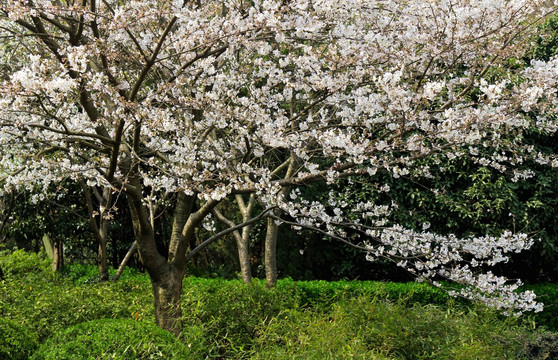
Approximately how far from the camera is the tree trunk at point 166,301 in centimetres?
474

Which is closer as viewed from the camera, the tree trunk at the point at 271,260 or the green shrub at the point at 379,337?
the green shrub at the point at 379,337

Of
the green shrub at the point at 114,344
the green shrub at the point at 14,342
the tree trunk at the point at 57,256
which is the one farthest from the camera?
the tree trunk at the point at 57,256

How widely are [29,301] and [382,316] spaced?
12.7ft

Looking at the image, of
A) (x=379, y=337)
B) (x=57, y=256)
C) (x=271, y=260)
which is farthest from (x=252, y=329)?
(x=57, y=256)

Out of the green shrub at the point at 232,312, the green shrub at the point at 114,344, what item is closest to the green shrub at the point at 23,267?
the green shrub at the point at 232,312

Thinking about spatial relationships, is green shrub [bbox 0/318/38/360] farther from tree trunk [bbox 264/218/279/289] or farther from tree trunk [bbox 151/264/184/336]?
tree trunk [bbox 264/218/279/289]

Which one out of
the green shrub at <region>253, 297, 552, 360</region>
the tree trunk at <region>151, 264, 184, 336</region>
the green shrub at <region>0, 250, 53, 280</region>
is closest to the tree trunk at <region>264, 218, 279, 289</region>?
the green shrub at <region>253, 297, 552, 360</region>

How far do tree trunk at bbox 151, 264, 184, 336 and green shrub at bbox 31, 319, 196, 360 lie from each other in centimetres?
88

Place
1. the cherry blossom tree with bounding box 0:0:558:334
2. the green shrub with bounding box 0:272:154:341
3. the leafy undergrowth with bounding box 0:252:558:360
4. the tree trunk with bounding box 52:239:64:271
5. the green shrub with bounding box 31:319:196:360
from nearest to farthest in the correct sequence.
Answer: the green shrub with bounding box 31:319:196:360, the cherry blossom tree with bounding box 0:0:558:334, the leafy undergrowth with bounding box 0:252:558:360, the green shrub with bounding box 0:272:154:341, the tree trunk with bounding box 52:239:64:271

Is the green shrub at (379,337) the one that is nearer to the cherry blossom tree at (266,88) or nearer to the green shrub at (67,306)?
the cherry blossom tree at (266,88)

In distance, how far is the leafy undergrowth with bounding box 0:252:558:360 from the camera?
3717 mm

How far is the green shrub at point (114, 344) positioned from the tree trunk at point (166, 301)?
2.89 feet

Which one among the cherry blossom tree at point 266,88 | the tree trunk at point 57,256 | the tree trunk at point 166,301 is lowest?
the tree trunk at point 57,256

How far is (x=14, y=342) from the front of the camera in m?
4.03
